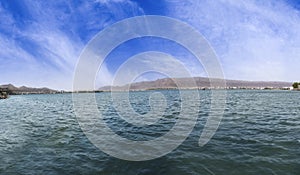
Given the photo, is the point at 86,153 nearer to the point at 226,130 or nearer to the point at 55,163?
the point at 55,163

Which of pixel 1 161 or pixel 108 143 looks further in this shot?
pixel 108 143

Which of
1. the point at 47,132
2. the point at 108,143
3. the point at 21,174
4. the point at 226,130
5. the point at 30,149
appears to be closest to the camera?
the point at 21,174

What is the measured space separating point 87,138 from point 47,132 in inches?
199

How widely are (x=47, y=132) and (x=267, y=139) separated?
19.0 metres

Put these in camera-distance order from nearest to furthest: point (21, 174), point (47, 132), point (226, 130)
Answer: point (21, 174) → point (226, 130) → point (47, 132)

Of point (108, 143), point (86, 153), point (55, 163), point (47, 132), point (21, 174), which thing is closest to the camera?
point (21, 174)

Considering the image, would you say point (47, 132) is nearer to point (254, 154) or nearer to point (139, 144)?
point (139, 144)

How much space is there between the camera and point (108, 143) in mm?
15883

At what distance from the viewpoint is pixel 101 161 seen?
39.1 feet

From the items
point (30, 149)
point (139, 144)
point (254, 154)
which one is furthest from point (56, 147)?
point (254, 154)

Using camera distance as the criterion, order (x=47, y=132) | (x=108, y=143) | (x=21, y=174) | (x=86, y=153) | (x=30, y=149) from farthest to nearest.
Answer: (x=47, y=132), (x=108, y=143), (x=30, y=149), (x=86, y=153), (x=21, y=174)

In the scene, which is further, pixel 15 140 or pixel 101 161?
pixel 15 140

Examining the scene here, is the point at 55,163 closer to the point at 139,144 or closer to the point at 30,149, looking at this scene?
the point at 30,149

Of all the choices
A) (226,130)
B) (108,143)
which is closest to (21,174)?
Answer: (108,143)
